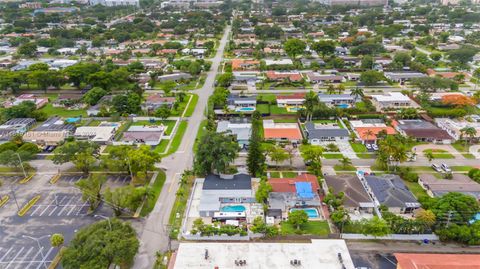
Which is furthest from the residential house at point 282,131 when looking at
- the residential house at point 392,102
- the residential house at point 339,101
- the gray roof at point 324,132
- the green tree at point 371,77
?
the green tree at point 371,77

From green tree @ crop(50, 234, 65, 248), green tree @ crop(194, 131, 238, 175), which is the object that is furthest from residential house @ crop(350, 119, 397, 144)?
green tree @ crop(50, 234, 65, 248)

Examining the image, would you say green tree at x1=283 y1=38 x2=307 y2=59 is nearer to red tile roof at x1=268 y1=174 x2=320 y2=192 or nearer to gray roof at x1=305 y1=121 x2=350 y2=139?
gray roof at x1=305 y1=121 x2=350 y2=139

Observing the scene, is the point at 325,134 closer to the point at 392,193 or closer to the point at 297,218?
the point at 392,193

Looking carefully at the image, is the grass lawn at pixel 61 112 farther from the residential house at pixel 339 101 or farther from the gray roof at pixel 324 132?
the residential house at pixel 339 101

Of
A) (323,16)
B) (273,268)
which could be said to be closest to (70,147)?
(273,268)

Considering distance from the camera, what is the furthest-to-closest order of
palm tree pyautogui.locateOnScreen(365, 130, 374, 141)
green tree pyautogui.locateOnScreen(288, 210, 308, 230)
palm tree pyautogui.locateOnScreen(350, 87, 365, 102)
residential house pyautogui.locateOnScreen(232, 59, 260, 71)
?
residential house pyautogui.locateOnScreen(232, 59, 260, 71) < palm tree pyautogui.locateOnScreen(350, 87, 365, 102) < palm tree pyautogui.locateOnScreen(365, 130, 374, 141) < green tree pyautogui.locateOnScreen(288, 210, 308, 230)

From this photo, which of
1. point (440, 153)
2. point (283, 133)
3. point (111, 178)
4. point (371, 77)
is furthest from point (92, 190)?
point (371, 77)
